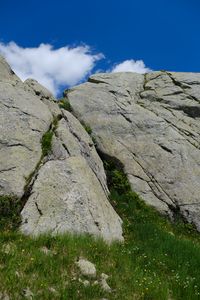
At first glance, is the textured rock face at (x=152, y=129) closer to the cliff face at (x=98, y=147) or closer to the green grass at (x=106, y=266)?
the cliff face at (x=98, y=147)

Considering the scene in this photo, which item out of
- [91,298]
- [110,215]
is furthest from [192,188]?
[91,298]

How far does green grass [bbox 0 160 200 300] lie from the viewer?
11.1 meters

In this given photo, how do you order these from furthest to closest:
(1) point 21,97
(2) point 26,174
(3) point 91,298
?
1. (1) point 21,97
2. (2) point 26,174
3. (3) point 91,298

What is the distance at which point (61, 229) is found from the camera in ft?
48.3

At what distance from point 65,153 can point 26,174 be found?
2.63 m

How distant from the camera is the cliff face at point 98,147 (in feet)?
52.7

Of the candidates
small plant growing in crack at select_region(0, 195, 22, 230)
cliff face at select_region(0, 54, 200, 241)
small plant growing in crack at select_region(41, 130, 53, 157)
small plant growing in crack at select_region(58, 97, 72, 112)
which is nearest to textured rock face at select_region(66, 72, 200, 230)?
cliff face at select_region(0, 54, 200, 241)

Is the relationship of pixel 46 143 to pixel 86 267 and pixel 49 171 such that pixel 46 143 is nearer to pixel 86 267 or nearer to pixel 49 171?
pixel 49 171

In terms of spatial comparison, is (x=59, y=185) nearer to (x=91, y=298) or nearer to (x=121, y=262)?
(x=121, y=262)

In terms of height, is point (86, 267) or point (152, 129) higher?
point (152, 129)

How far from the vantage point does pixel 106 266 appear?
12945 mm

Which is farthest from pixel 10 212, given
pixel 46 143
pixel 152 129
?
pixel 152 129

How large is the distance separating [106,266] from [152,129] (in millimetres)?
13856

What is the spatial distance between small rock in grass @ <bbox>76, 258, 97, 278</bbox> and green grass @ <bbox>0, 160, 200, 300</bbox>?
13 centimetres
